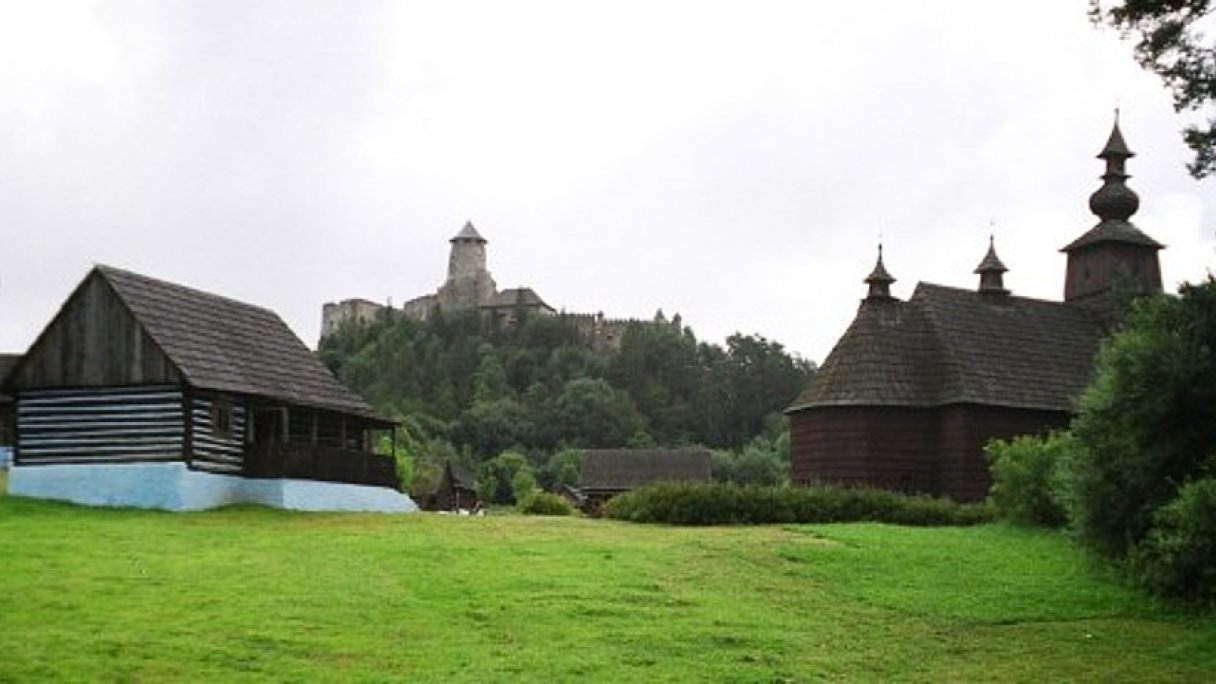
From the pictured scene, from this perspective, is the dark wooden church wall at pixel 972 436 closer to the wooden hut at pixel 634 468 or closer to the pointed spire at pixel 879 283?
the pointed spire at pixel 879 283

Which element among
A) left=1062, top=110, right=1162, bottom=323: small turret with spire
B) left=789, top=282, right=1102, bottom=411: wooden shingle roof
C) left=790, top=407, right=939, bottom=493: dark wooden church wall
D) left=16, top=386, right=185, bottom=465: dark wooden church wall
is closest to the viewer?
left=16, top=386, right=185, bottom=465: dark wooden church wall

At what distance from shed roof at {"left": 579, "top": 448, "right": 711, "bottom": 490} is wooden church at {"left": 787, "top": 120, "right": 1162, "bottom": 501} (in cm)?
3544

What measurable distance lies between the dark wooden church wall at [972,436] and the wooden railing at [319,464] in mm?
16782

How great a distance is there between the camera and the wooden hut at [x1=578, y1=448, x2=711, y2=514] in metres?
84.0

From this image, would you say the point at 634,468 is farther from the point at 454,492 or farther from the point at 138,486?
the point at 138,486

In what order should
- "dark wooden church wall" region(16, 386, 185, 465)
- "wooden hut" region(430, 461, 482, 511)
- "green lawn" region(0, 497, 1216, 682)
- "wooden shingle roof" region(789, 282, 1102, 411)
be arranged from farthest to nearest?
"wooden hut" region(430, 461, 482, 511)
"wooden shingle roof" region(789, 282, 1102, 411)
"dark wooden church wall" region(16, 386, 185, 465)
"green lawn" region(0, 497, 1216, 682)

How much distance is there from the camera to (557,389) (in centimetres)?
12506

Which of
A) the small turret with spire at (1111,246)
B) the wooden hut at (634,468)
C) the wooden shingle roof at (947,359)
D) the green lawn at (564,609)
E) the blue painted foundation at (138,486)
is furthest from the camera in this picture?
the wooden hut at (634,468)

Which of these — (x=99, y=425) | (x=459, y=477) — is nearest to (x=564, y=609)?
(x=99, y=425)

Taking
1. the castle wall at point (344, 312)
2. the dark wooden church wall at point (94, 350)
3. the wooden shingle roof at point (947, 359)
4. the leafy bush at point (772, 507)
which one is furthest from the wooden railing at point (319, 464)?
the castle wall at point (344, 312)

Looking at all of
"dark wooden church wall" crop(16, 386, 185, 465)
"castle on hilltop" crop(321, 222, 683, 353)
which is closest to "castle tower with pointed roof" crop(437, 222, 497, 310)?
"castle on hilltop" crop(321, 222, 683, 353)

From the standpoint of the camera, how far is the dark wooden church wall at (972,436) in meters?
46.1

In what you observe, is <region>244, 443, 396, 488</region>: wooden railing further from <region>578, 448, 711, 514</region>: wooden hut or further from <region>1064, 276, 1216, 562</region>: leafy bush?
<region>578, 448, 711, 514</region>: wooden hut

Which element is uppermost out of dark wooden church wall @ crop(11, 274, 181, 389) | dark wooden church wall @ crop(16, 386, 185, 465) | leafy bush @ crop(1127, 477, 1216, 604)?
dark wooden church wall @ crop(11, 274, 181, 389)
